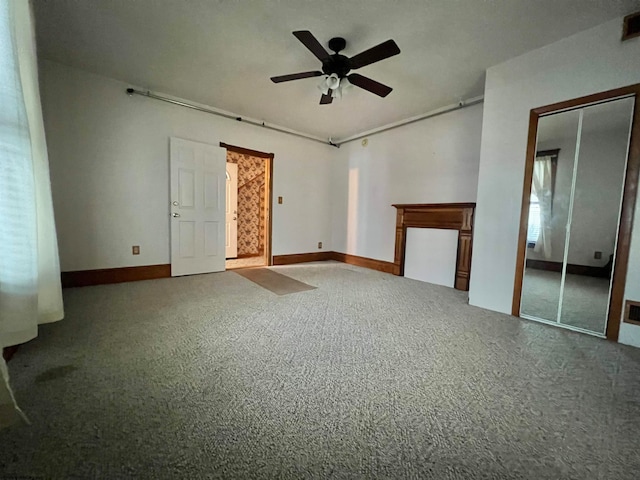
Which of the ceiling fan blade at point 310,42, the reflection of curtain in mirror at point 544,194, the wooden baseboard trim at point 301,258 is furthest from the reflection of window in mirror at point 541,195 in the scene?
the wooden baseboard trim at point 301,258

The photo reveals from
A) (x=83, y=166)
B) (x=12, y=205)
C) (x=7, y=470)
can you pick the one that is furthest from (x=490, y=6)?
(x=83, y=166)

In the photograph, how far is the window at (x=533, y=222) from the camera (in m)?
2.42

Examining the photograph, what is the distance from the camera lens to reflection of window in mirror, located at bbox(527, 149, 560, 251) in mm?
2363

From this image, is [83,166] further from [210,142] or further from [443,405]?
[443,405]

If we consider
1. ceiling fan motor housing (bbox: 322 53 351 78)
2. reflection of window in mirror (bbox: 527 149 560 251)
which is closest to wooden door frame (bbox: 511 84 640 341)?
reflection of window in mirror (bbox: 527 149 560 251)

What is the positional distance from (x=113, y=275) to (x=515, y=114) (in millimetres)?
4880

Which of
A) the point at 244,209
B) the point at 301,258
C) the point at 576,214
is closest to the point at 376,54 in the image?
the point at 576,214

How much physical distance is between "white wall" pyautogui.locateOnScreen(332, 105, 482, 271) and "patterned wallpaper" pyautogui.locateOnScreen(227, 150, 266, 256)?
2012mm

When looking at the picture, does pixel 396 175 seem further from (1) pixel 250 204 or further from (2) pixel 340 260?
(1) pixel 250 204

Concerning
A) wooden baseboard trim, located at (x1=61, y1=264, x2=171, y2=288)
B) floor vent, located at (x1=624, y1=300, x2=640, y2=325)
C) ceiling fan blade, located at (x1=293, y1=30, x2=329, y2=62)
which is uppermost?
ceiling fan blade, located at (x1=293, y1=30, x2=329, y2=62)

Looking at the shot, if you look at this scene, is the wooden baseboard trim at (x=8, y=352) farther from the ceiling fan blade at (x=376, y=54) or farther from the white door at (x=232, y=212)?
the white door at (x=232, y=212)

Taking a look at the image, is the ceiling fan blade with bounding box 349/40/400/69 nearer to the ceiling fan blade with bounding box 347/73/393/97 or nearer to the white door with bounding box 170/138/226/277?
the ceiling fan blade with bounding box 347/73/393/97

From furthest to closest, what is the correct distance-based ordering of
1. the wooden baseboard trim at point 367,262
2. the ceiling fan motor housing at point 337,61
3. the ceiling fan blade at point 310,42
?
the wooden baseboard trim at point 367,262 < the ceiling fan motor housing at point 337,61 < the ceiling fan blade at point 310,42

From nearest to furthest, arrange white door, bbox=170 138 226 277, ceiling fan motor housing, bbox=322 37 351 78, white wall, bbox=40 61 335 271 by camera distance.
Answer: ceiling fan motor housing, bbox=322 37 351 78, white wall, bbox=40 61 335 271, white door, bbox=170 138 226 277
